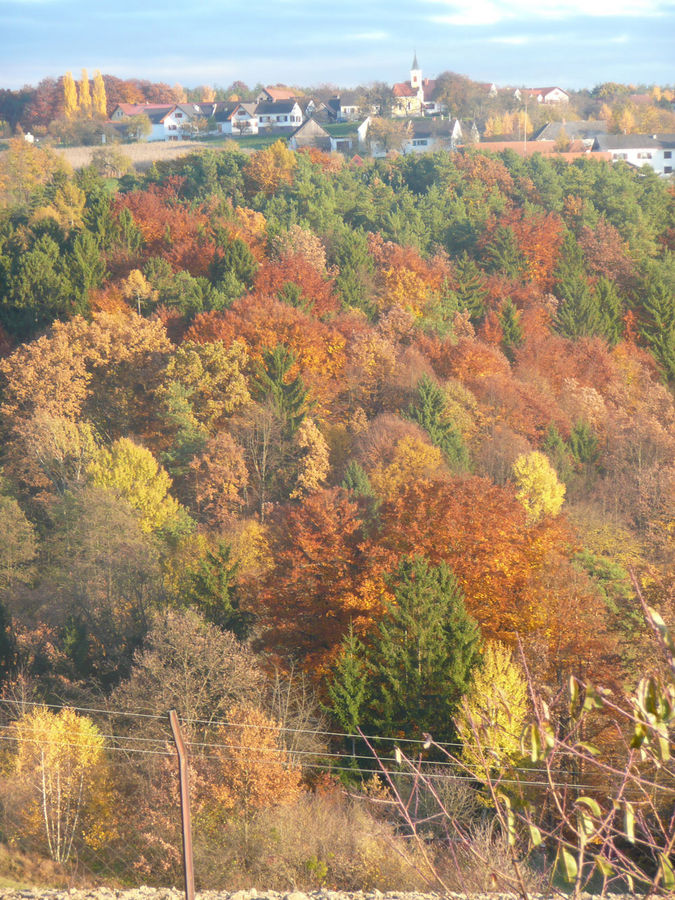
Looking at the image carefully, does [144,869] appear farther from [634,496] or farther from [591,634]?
[634,496]

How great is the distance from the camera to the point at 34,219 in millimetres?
55406

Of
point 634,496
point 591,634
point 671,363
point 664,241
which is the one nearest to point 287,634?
point 591,634

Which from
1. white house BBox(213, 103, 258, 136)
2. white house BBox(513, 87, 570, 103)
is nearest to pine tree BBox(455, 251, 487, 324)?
white house BBox(213, 103, 258, 136)

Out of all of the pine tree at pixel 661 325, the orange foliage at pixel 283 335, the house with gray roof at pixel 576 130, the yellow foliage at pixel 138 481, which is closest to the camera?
the yellow foliage at pixel 138 481

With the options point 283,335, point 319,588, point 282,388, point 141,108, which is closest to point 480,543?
point 319,588

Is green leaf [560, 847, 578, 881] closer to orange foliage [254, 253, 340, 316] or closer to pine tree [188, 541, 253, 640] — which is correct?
pine tree [188, 541, 253, 640]

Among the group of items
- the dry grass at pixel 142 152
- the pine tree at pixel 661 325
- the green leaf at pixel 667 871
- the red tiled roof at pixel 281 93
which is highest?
the red tiled roof at pixel 281 93

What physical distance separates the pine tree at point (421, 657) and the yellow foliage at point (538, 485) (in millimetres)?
13088

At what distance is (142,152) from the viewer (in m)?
76.9

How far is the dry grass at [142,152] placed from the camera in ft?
247

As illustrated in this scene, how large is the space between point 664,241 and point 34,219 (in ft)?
130

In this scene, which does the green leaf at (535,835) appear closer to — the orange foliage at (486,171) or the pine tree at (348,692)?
the pine tree at (348,692)

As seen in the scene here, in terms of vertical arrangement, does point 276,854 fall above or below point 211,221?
below

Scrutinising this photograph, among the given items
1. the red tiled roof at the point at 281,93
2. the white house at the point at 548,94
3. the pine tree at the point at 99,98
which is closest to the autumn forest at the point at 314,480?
the pine tree at the point at 99,98
